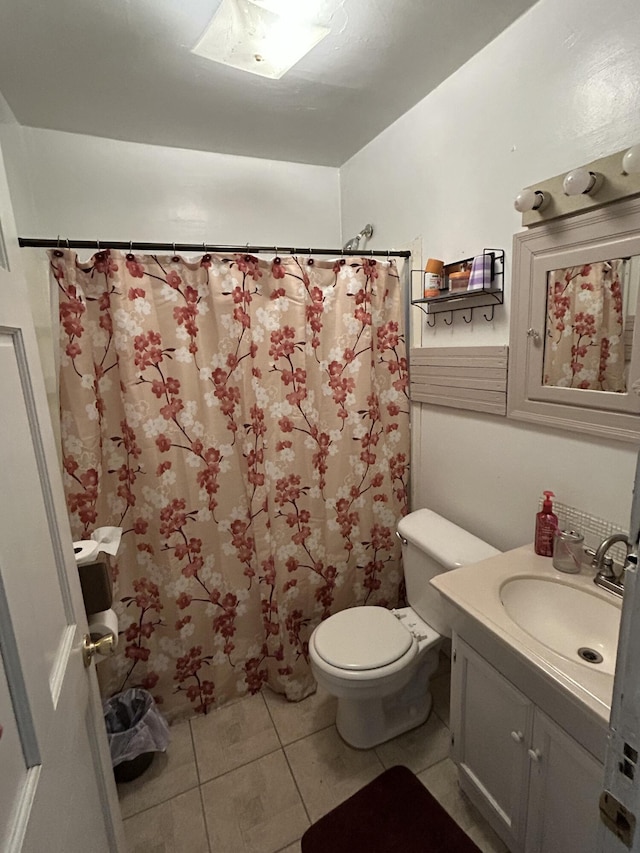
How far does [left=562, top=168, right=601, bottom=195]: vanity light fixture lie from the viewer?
3.50ft

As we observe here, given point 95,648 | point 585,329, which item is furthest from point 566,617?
point 95,648

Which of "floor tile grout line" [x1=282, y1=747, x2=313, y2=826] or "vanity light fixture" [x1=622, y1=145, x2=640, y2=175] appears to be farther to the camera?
"floor tile grout line" [x1=282, y1=747, x2=313, y2=826]

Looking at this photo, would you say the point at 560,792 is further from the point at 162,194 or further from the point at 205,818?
the point at 162,194

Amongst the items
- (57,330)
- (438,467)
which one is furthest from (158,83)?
(438,467)

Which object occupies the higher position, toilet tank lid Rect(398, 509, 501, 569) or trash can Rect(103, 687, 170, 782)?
toilet tank lid Rect(398, 509, 501, 569)

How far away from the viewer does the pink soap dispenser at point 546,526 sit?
1324 millimetres

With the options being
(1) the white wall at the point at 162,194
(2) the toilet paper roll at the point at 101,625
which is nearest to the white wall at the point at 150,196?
(1) the white wall at the point at 162,194

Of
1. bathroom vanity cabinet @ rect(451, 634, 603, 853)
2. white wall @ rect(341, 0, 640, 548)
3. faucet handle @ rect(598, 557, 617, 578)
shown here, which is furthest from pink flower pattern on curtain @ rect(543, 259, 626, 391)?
bathroom vanity cabinet @ rect(451, 634, 603, 853)

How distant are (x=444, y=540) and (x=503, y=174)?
1.32 metres

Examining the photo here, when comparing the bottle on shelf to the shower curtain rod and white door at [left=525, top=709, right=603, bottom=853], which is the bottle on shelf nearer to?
the shower curtain rod

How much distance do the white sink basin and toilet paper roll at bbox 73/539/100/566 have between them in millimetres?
1140

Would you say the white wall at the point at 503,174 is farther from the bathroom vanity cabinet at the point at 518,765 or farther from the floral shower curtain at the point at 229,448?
the bathroom vanity cabinet at the point at 518,765

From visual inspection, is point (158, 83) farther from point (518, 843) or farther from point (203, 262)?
point (518, 843)

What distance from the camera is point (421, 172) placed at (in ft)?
5.67
